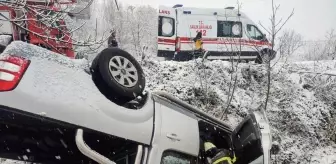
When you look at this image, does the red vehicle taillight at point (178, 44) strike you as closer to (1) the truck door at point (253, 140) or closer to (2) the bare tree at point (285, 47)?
(2) the bare tree at point (285, 47)

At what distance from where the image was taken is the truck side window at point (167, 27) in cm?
1335

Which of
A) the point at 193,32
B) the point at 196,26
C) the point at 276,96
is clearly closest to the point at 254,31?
the point at 196,26

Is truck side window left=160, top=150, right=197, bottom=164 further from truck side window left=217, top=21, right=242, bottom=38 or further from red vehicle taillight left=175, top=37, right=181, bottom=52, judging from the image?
Answer: truck side window left=217, top=21, right=242, bottom=38

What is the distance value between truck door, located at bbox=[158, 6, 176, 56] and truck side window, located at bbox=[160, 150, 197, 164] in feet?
34.4

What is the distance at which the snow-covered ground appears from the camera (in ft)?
26.8

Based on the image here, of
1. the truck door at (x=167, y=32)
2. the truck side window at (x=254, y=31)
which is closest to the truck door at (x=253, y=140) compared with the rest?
the truck door at (x=167, y=32)

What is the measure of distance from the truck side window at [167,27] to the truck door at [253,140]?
988cm

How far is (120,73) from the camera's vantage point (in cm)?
293

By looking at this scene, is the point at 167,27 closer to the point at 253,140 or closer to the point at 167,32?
the point at 167,32

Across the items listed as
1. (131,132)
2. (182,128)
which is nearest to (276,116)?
(182,128)

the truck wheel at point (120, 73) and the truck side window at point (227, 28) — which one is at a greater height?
the truck side window at point (227, 28)

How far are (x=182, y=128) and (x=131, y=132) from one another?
59 cm

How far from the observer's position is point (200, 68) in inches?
366

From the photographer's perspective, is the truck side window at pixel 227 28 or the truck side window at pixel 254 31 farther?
the truck side window at pixel 254 31
